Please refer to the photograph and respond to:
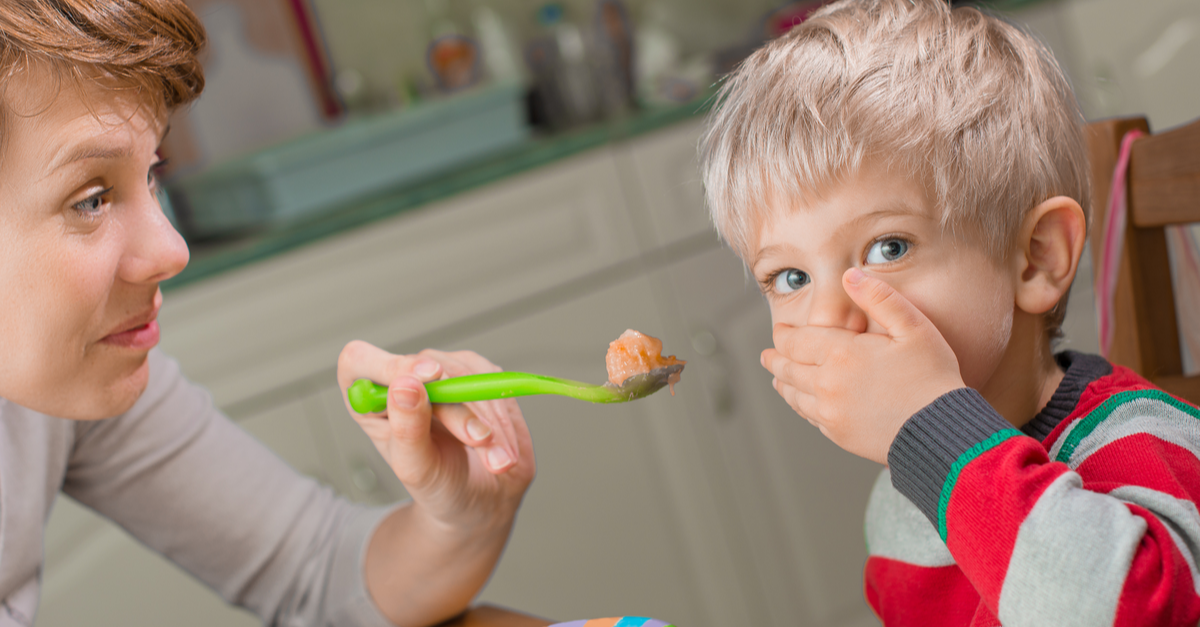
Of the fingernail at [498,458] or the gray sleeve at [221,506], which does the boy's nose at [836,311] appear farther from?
the gray sleeve at [221,506]

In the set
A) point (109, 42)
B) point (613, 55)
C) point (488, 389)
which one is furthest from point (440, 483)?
point (613, 55)

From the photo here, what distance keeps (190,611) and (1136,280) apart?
130 centimetres

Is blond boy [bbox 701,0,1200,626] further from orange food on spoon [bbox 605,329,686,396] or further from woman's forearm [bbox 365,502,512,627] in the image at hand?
woman's forearm [bbox 365,502,512,627]

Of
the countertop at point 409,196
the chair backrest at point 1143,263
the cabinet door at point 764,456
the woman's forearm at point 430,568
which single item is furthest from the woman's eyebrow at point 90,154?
the cabinet door at point 764,456

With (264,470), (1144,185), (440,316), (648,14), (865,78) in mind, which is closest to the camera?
(865,78)

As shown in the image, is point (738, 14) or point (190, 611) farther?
point (738, 14)

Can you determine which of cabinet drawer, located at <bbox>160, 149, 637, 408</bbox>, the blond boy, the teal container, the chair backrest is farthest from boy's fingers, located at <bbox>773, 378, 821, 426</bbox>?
the teal container

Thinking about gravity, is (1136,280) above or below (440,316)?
above

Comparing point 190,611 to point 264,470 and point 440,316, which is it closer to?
point 440,316

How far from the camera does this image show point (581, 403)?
4.91ft

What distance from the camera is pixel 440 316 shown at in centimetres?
142

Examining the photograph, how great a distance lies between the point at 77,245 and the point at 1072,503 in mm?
578

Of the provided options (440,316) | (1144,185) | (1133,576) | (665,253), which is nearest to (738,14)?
(665,253)

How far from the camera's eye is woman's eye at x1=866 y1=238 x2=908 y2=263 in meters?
0.53
